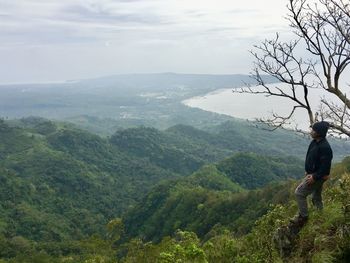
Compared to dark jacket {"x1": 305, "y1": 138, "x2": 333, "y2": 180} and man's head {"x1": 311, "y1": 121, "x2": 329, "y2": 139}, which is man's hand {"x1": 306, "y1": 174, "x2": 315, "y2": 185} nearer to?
dark jacket {"x1": 305, "y1": 138, "x2": 333, "y2": 180}

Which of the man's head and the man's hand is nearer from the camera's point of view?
the man's head

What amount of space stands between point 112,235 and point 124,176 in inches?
4040

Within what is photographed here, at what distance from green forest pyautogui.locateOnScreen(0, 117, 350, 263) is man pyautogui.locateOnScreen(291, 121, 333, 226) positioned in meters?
0.52

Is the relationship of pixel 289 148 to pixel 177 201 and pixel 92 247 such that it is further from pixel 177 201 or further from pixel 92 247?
pixel 92 247

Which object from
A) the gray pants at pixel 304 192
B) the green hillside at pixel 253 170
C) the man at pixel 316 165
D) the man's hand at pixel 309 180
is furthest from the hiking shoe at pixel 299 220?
the green hillside at pixel 253 170

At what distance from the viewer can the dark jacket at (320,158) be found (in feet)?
27.3

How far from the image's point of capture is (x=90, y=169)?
13312cm

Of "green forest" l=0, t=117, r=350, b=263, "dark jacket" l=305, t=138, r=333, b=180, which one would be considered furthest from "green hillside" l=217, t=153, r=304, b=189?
"dark jacket" l=305, t=138, r=333, b=180

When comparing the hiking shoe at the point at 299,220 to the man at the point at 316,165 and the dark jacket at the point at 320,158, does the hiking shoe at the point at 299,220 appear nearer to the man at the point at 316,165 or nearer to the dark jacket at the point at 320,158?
the man at the point at 316,165

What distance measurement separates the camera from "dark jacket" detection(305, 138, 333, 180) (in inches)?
328

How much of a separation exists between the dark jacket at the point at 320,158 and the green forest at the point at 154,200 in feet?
3.00

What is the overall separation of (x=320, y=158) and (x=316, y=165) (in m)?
0.21

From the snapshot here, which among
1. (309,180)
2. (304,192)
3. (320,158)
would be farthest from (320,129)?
(304,192)

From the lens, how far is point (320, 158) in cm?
841
